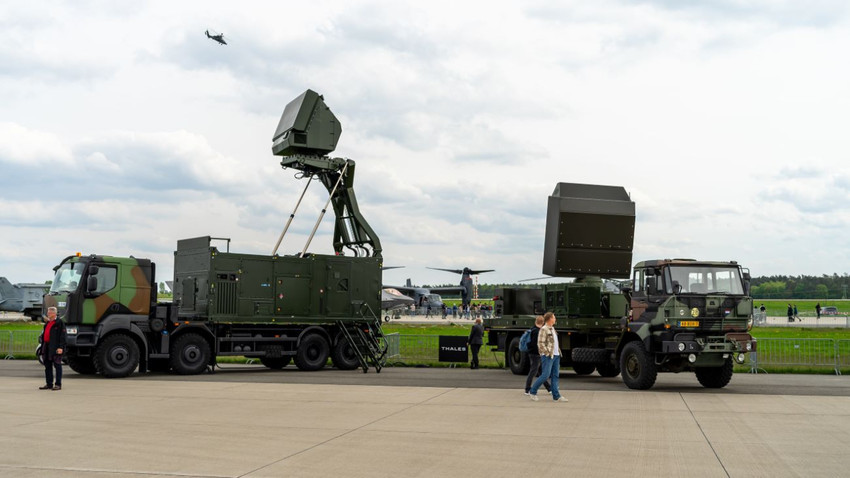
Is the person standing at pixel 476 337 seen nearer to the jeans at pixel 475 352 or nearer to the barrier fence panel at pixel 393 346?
the jeans at pixel 475 352

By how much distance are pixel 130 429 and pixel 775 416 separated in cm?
919

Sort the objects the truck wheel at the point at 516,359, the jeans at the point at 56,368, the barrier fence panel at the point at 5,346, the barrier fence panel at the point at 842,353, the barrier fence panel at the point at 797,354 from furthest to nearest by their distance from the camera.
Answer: the barrier fence panel at the point at 5,346
the barrier fence panel at the point at 797,354
the barrier fence panel at the point at 842,353
the truck wheel at the point at 516,359
the jeans at the point at 56,368

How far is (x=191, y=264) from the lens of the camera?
75.0ft

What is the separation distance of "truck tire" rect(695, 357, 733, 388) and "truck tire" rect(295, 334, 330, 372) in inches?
396

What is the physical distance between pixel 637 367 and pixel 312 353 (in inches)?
371

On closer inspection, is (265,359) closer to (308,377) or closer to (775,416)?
(308,377)

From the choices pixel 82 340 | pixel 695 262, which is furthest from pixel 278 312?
pixel 695 262

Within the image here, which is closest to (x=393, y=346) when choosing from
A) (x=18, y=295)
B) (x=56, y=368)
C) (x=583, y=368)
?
(x=583, y=368)

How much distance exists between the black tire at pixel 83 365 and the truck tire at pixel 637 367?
12460mm

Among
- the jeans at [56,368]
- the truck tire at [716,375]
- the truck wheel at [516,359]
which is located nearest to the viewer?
the jeans at [56,368]

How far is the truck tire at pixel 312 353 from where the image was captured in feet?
76.6

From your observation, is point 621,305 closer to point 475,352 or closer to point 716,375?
point 716,375

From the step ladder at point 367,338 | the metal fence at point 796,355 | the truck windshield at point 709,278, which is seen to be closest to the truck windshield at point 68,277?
the step ladder at point 367,338

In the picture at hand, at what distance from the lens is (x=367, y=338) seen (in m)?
24.2
